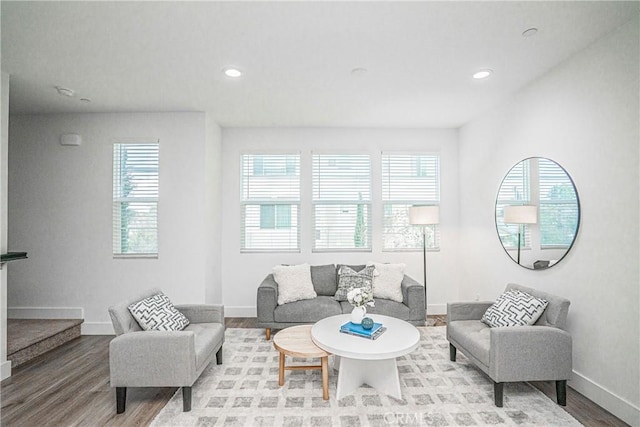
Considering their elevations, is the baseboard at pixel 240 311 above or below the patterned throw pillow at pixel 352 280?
below

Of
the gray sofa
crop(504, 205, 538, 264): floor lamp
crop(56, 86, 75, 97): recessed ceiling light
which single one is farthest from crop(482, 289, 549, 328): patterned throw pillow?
crop(56, 86, 75, 97): recessed ceiling light

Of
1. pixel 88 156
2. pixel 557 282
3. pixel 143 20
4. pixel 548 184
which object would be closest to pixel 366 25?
pixel 143 20

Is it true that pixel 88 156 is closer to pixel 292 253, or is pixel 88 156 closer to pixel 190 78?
pixel 190 78

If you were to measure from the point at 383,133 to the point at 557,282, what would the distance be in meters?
2.98

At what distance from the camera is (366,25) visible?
2295mm

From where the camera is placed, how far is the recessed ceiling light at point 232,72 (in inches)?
117

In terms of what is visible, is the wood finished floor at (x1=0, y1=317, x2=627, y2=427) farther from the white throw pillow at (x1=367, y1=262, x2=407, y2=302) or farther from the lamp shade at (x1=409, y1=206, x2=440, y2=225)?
the lamp shade at (x1=409, y1=206, x2=440, y2=225)

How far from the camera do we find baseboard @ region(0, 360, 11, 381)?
2.98 m

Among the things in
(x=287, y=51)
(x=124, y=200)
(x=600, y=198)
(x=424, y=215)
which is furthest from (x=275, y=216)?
(x=600, y=198)

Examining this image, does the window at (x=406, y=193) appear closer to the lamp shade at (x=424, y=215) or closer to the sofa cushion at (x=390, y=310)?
the lamp shade at (x=424, y=215)

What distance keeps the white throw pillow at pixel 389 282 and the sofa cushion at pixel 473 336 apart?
854mm

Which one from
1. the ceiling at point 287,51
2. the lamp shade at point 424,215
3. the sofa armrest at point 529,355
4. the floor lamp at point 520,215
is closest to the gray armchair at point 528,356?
the sofa armrest at point 529,355

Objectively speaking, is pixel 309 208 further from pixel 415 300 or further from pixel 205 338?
pixel 205 338

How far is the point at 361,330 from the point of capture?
278 centimetres
